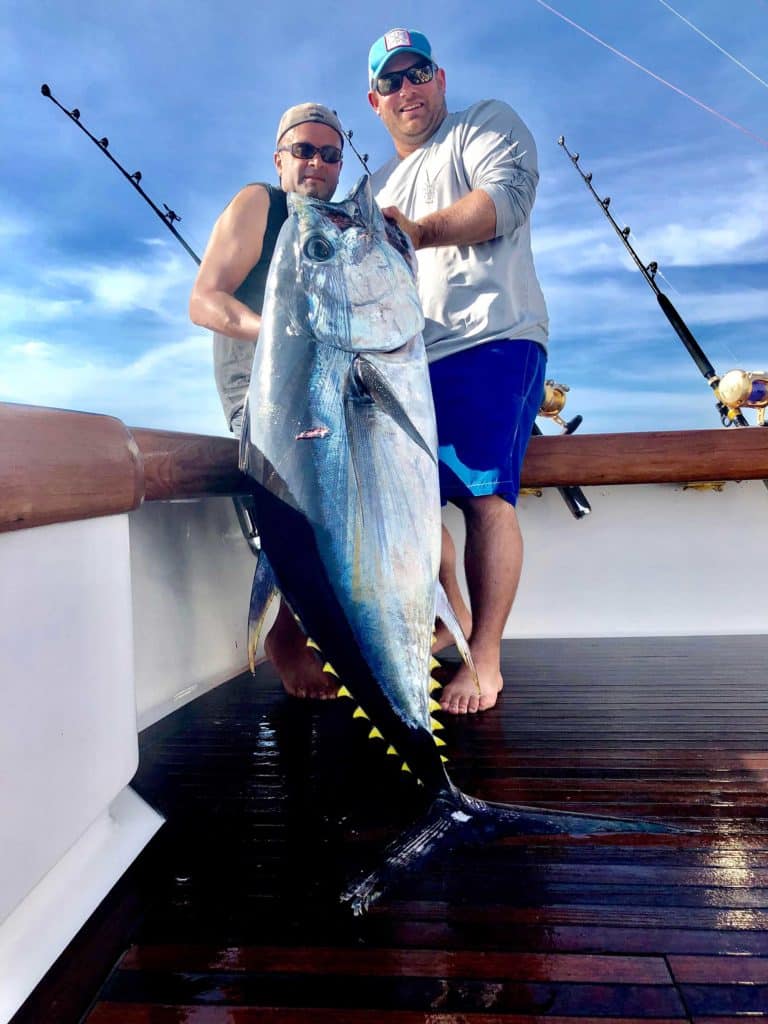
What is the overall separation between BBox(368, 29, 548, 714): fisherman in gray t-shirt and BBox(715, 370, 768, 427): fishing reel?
1254mm

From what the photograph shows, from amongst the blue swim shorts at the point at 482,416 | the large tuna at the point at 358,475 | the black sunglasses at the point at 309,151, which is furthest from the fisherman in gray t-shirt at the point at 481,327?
the large tuna at the point at 358,475

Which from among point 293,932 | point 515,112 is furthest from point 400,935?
point 515,112

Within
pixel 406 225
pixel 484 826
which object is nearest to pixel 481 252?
pixel 406 225

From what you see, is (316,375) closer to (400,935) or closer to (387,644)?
(387,644)

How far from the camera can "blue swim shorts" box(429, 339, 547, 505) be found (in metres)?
1.84

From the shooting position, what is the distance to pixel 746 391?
9.35 ft

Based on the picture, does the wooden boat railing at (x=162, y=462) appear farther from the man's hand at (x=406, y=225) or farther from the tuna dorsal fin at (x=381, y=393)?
the man's hand at (x=406, y=225)

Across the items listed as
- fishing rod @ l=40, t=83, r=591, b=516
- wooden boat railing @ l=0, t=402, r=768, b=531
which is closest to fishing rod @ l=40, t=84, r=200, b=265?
fishing rod @ l=40, t=83, r=591, b=516

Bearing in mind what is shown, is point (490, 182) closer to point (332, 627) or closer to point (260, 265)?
point (260, 265)

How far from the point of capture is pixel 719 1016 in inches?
27.0

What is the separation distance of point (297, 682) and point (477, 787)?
782 millimetres

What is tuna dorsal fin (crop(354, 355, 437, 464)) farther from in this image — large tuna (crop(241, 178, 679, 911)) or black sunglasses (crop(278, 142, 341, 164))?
black sunglasses (crop(278, 142, 341, 164))

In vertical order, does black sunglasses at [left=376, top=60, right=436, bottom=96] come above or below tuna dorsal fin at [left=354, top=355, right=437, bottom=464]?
above

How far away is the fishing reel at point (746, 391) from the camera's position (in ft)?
9.30
